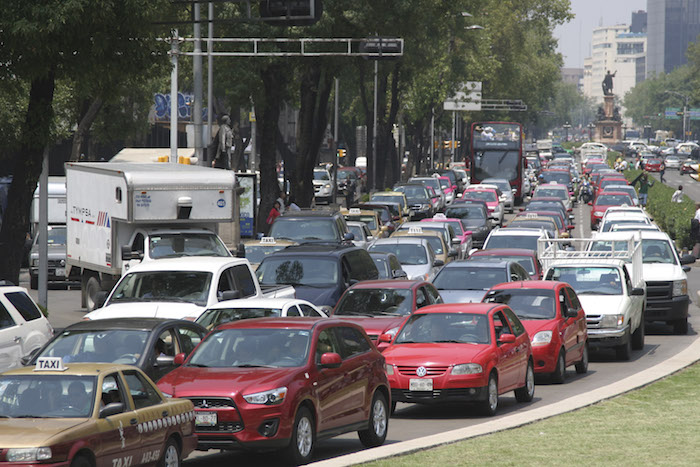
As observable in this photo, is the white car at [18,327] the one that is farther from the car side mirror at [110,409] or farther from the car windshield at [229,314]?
the car side mirror at [110,409]

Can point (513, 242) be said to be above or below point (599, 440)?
above

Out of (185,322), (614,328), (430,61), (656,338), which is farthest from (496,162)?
(185,322)

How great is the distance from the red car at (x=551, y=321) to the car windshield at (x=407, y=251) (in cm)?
825

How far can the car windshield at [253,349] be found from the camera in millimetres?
12688

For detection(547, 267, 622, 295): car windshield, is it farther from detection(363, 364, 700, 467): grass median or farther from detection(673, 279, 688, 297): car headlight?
detection(363, 364, 700, 467): grass median

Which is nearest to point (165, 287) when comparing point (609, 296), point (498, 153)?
point (609, 296)

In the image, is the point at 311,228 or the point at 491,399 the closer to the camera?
the point at 491,399

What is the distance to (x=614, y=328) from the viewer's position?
70.7 ft

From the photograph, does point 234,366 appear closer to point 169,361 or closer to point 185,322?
point 169,361

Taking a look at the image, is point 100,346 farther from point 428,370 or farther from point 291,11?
point 291,11

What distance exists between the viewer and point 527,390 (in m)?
17.2

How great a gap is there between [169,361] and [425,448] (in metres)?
2.97

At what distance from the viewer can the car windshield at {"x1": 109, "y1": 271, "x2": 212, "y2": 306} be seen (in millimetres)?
18609

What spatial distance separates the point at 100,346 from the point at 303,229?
1551cm
